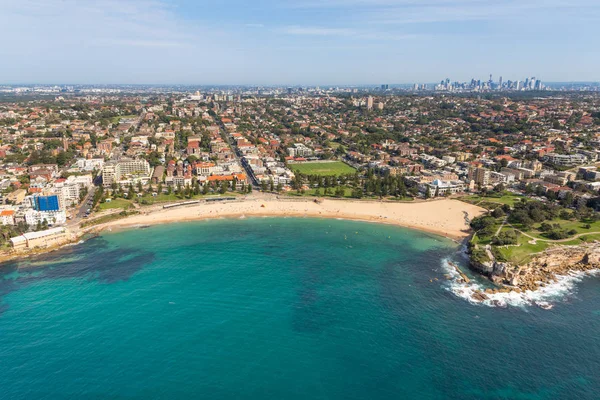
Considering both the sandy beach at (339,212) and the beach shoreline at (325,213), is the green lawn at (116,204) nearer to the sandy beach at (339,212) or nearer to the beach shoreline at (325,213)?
the beach shoreline at (325,213)

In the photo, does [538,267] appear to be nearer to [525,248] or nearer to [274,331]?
[525,248]

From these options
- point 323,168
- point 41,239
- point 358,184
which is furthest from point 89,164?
Result: point 358,184

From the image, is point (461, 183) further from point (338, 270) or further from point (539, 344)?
point (539, 344)

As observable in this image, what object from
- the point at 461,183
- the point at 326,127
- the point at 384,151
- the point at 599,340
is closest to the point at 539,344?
the point at 599,340

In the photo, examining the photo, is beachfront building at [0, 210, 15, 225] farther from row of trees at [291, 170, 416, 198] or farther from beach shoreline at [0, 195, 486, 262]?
row of trees at [291, 170, 416, 198]

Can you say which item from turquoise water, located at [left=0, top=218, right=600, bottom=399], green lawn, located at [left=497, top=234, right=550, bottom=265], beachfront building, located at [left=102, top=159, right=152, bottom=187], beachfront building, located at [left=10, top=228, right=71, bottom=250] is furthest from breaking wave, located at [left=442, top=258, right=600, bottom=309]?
beachfront building, located at [left=102, top=159, right=152, bottom=187]

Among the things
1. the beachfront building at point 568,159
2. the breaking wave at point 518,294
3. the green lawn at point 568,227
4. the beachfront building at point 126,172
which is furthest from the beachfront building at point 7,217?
the beachfront building at point 568,159
